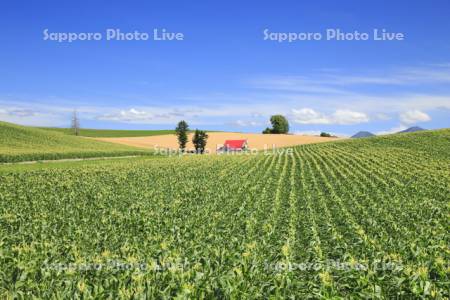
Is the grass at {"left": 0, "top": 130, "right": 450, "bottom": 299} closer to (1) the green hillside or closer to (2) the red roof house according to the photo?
(1) the green hillside

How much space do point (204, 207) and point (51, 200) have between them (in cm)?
890

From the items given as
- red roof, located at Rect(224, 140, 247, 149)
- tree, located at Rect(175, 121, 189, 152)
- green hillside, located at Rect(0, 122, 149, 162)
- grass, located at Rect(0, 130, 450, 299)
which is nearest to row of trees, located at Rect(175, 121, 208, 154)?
tree, located at Rect(175, 121, 189, 152)

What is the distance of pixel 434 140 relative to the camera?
79.8 meters

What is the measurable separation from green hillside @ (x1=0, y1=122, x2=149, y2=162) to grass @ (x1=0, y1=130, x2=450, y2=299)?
70.0 feet

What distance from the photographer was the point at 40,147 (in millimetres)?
74875

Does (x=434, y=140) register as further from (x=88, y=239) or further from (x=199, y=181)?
(x=88, y=239)

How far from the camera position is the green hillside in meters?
59.2

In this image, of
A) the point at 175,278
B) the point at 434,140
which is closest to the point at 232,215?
the point at 175,278

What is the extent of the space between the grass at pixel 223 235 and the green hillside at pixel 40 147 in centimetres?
2135

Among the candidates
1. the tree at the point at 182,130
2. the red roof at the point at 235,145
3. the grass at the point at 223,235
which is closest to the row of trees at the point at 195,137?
the tree at the point at 182,130

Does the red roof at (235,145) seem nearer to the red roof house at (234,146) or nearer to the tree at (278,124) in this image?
the red roof house at (234,146)

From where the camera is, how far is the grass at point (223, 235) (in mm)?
8367

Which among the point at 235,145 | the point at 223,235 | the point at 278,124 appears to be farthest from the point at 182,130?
the point at 223,235

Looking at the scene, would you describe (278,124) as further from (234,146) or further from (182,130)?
(234,146)
